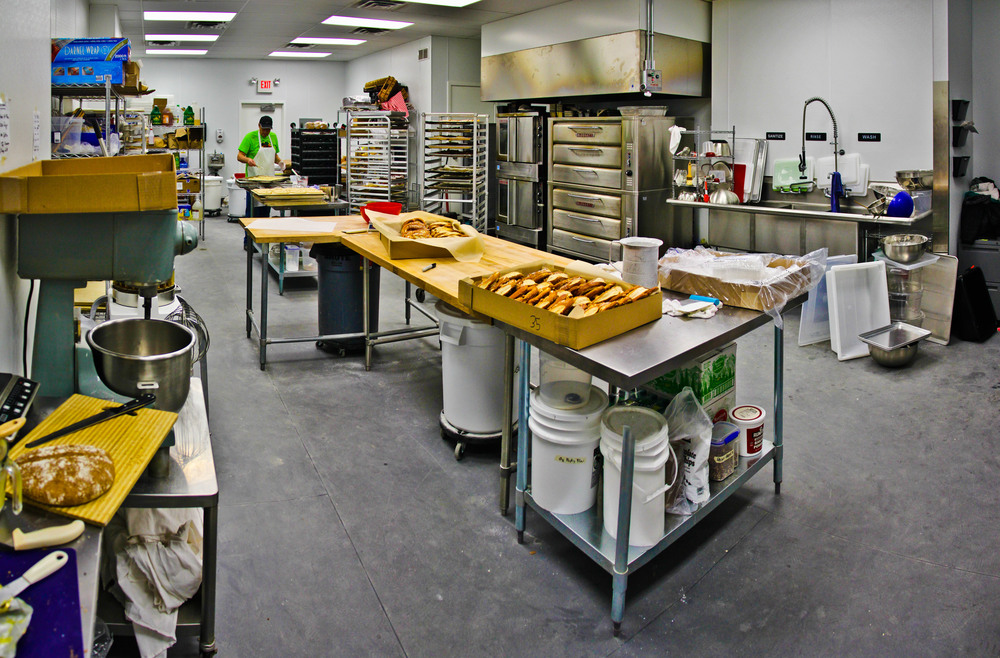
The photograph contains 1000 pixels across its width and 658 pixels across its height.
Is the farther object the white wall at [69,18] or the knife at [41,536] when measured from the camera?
the white wall at [69,18]

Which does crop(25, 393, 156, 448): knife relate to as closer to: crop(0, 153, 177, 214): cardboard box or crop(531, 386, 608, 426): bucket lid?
crop(0, 153, 177, 214): cardboard box

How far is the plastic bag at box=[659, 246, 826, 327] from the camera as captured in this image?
2582 millimetres

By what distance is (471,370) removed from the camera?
316 cm

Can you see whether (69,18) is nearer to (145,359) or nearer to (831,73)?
(145,359)

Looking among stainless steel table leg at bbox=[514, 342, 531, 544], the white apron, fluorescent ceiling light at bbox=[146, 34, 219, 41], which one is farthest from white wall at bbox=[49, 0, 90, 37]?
stainless steel table leg at bbox=[514, 342, 531, 544]

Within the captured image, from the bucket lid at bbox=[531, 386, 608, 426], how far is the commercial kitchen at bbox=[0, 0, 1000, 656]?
0.03 ft

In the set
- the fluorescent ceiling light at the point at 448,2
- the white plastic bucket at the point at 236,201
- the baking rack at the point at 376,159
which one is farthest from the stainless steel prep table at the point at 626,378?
the white plastic bucket at the point at 236,201

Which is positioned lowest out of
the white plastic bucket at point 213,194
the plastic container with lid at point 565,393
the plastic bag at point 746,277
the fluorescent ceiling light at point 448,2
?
the plastic container with lid at point 565,393

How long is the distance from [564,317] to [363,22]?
8.24 meters

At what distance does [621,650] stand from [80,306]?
8.54 feet

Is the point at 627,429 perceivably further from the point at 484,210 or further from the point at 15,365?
the point at 484,210

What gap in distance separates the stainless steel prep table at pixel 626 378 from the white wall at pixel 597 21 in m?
4.74

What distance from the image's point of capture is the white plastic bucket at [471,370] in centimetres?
309

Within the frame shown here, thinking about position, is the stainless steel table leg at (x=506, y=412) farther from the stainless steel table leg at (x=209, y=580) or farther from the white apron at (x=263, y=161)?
the white apron at (x=263, y=161)
